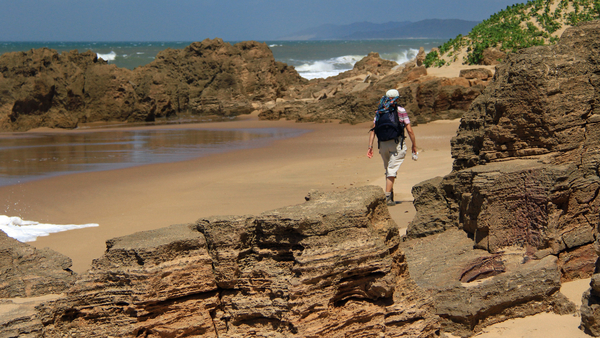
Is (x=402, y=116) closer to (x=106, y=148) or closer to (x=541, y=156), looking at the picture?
(x=541, y=156)

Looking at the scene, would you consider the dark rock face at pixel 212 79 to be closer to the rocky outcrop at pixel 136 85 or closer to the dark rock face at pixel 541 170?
the rocky outcrop at pixel 136 85

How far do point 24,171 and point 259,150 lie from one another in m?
5.79

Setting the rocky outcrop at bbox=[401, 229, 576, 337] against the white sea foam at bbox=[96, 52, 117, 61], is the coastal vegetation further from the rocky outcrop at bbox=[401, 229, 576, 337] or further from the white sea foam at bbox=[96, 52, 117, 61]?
the white sea foam at bbox=[96, 52, 117, 61]

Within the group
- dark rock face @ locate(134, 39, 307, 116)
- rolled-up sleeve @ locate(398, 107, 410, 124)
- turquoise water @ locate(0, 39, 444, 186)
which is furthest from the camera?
dark rock face @ locate(134, 39, 307, 116)

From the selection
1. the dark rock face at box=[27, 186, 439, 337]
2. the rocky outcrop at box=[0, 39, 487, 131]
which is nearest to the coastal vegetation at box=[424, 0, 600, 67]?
the rocky outcrop at box=[0, 39, 487, 131]

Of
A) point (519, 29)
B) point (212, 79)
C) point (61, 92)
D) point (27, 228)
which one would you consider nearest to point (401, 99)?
point (519, 29)

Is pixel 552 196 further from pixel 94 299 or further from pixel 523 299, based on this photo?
pixel 94 299

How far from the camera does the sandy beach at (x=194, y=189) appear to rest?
7000 millimetres

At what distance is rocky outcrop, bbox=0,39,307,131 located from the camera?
22266 millimetres

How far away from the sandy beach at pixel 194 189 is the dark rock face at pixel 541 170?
335 millimetres

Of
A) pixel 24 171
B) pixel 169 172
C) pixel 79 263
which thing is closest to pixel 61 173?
pixel 24 171

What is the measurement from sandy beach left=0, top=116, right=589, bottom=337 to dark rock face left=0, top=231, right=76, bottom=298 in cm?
162

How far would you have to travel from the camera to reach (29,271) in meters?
3.47

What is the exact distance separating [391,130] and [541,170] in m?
2.99
